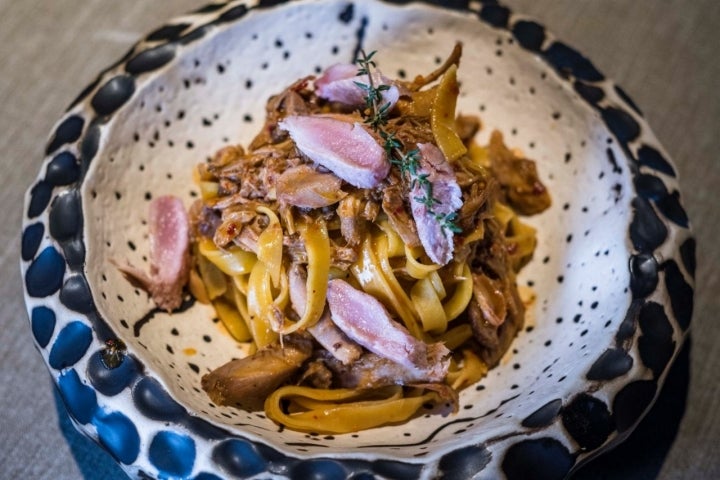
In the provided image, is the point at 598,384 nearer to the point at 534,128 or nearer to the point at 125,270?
the point at 534,128

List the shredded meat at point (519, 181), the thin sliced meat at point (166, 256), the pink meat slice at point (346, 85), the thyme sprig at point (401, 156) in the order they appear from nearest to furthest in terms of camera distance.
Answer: the thyme sprig at point (401, 156) < the pink meat slice at point (346, 85) < the thin sliced meat at point (166, 256) < the shredded meat at point (519, 181)

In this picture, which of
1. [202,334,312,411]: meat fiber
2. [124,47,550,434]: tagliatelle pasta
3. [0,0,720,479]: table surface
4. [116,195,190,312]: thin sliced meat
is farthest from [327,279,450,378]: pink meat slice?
[0,0,720,479]: table surface

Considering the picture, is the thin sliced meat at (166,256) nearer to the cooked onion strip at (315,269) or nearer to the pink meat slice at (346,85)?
the cooked onion strip at (315,269)

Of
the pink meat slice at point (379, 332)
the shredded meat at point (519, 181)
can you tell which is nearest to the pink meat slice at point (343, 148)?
the pink meat slice at point (379, 332)

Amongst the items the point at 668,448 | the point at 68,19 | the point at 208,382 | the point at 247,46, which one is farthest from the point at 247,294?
the point at 68,19

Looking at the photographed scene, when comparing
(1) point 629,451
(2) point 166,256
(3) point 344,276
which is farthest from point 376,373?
(1) point 629,451

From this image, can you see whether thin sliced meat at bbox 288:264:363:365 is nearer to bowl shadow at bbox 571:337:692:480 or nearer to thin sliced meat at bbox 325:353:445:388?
thin sliced meat at bbox 325:353:445:388

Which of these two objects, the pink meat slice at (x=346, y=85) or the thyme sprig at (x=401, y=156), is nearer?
the thyme sprig at (x=401, y=156)
